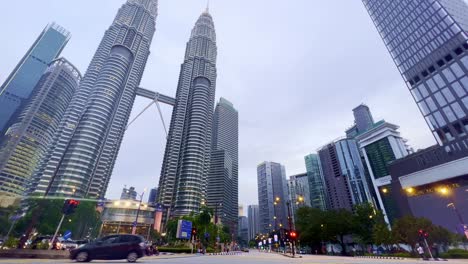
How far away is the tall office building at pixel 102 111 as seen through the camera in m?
122

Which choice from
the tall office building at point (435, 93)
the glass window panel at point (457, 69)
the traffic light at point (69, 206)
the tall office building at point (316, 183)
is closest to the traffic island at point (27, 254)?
the traffic light at point (69, 206)

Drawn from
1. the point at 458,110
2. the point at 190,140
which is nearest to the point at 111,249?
the point at 458,110

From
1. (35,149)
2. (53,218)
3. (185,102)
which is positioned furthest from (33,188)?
(185,102)

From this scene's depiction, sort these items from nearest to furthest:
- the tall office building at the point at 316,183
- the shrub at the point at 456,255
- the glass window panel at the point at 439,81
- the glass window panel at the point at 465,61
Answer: the shrub at the point at 456,255 < the glass window panel at the point at 465,61 < the glass window panel at the point at 439,81 < the tall office building at the point at 316,183

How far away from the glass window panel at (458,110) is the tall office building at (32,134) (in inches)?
7314

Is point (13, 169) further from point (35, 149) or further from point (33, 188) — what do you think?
point (33, 188)

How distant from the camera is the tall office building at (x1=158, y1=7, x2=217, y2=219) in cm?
14150

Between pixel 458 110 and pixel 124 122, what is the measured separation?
174727 millimetres

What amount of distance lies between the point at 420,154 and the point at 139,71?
579ft

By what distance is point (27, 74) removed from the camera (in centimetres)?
17350

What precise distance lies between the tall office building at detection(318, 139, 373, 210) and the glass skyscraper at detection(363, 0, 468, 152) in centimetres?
8396

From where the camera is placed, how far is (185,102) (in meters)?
180

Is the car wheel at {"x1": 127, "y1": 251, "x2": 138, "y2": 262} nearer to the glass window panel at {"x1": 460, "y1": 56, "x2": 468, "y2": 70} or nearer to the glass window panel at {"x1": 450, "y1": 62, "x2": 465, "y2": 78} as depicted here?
the glass window panel at {"x1": 450, "y1": 62, "x2": 465, "y2": 78}

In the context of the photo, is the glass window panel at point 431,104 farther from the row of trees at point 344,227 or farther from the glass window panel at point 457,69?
the row of trees at point 344,227
